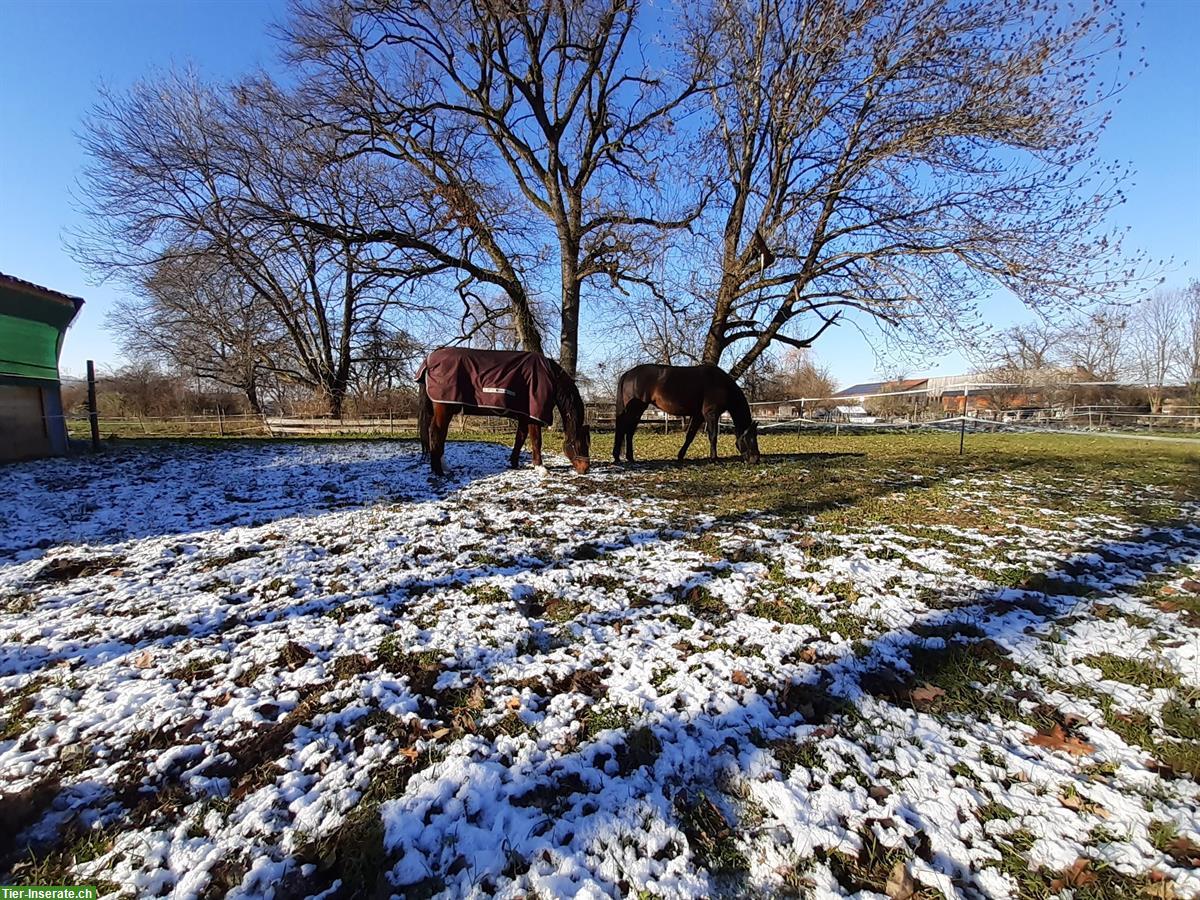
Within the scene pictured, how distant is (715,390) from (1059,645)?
6.53 metres

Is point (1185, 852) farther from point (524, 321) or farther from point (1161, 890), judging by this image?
point (524, 321)

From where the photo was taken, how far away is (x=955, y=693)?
2689 mm

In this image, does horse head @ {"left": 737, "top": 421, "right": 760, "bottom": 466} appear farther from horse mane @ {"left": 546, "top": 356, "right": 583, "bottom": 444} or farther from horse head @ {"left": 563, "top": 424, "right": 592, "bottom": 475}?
horse mane @ {"left": 546, "top": 356, "right": 583, "bottom": 444}

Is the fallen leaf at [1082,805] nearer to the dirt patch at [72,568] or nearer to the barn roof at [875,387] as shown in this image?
the dirt patch at [72,568]

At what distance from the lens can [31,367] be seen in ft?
26.4

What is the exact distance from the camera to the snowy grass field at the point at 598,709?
176 cm

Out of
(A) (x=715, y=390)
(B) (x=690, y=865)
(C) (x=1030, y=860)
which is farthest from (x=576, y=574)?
(A) (x=715, y=390)

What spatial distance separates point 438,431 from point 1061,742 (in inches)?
310

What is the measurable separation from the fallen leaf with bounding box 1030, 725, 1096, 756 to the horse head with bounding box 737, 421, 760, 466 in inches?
297

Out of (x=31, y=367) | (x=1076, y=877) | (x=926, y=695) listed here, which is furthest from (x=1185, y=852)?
(x=31, y=367)

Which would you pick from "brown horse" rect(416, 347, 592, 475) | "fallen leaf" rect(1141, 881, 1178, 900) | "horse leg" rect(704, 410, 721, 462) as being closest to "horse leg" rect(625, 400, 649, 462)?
"horse leg" rect(704, 410, 721, 462)

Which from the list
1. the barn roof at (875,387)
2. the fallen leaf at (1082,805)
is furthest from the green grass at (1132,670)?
the barn roof at (875,387)

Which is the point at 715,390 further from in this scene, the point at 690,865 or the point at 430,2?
the point at 430,2

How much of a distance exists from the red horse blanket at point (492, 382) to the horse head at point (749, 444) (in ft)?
13.9
